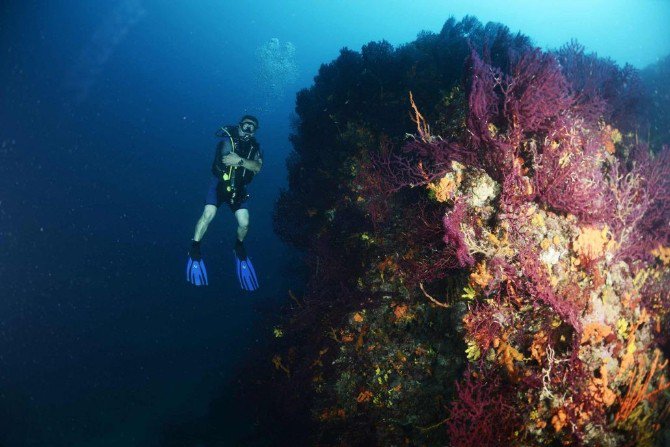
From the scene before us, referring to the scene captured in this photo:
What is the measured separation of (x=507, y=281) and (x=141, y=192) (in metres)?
75.7

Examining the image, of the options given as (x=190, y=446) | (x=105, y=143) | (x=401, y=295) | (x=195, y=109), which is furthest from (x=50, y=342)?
(x=195, y=109)

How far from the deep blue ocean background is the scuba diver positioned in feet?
6.41

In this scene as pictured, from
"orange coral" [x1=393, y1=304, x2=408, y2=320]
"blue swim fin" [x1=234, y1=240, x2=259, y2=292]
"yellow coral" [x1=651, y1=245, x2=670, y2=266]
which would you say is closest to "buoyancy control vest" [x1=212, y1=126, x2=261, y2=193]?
"blue swim fin" [x1=234, y1=240, x2=259, y2=292]

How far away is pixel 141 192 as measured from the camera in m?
66.2

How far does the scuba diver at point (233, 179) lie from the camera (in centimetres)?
731

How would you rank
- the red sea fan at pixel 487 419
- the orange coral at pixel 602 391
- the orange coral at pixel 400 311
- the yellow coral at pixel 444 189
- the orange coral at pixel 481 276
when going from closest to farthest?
the orange coral at pixel 602 391, the red sea fan at pixel 487 419, the orange coral at pixel 481 276, the yellow coral at pixel 444 189, the orange coral at pixel 400 311

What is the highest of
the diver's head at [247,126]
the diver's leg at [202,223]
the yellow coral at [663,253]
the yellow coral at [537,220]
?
the diver's head at [247,126]

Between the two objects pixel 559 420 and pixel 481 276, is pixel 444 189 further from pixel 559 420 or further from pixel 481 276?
pixel 559 420

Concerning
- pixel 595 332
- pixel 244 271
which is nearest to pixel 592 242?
pixel 595 332

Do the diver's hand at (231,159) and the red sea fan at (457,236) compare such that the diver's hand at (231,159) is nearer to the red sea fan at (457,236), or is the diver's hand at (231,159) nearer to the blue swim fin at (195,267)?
the blue swim fin at (195,267)

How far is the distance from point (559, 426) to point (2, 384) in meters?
30.6

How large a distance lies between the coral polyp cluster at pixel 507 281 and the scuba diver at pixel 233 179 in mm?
2558

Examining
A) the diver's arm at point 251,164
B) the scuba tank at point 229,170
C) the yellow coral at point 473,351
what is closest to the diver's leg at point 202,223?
the scuba tank at point 229,170

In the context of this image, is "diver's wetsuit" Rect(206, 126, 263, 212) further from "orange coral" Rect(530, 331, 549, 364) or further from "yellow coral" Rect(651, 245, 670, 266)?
"yellow coral" Rect(651, 245, 670, 266)
